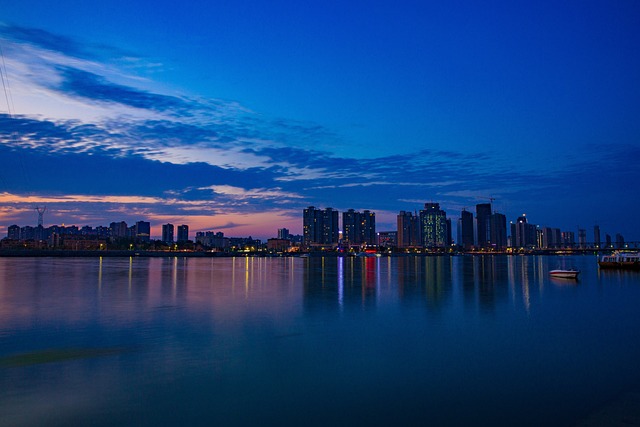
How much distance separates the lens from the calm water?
9.68 metres

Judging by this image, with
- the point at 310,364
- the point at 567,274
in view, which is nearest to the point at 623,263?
the point at 567,274

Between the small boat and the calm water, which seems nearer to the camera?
the calm water

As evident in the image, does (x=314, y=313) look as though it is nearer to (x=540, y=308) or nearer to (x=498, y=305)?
(x=498, y=305)

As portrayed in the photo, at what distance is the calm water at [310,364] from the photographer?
31.8 ft

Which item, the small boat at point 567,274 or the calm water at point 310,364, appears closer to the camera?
the calm water at point 310,364

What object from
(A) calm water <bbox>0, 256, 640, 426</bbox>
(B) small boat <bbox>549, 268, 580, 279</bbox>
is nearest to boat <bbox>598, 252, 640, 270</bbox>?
(B) small boat <bbox>549, 268, 580, 279</bbox>

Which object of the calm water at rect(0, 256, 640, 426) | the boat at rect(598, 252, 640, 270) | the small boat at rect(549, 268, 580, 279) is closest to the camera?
the calm water at rect(0, 256, 640, 426)

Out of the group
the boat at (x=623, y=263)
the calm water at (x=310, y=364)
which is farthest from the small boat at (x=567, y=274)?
the calm water at (x=310, y=364)

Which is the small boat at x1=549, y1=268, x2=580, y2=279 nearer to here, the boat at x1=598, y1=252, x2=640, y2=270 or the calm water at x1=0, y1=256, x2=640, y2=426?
the boat at x1=598, y1=252, x2=640, y2=270

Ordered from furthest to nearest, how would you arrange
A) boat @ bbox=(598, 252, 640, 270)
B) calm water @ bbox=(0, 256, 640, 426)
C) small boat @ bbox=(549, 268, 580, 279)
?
boat @ bbox=(598, 252, 640, 270) → small boat @ bbox=(549, 268, 580, 279) → calm water @ bbox=(0, 256, 640, 426)

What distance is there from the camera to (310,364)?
1364cm

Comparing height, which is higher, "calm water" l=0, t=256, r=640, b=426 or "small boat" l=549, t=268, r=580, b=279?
"calm water" l=0, t=256, r=640, b=426

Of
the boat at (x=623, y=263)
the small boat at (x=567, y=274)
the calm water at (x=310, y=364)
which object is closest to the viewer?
the calm water at (x=310, y=364)

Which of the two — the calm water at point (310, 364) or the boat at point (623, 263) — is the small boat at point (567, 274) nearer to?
the boat at point (623, 263)
